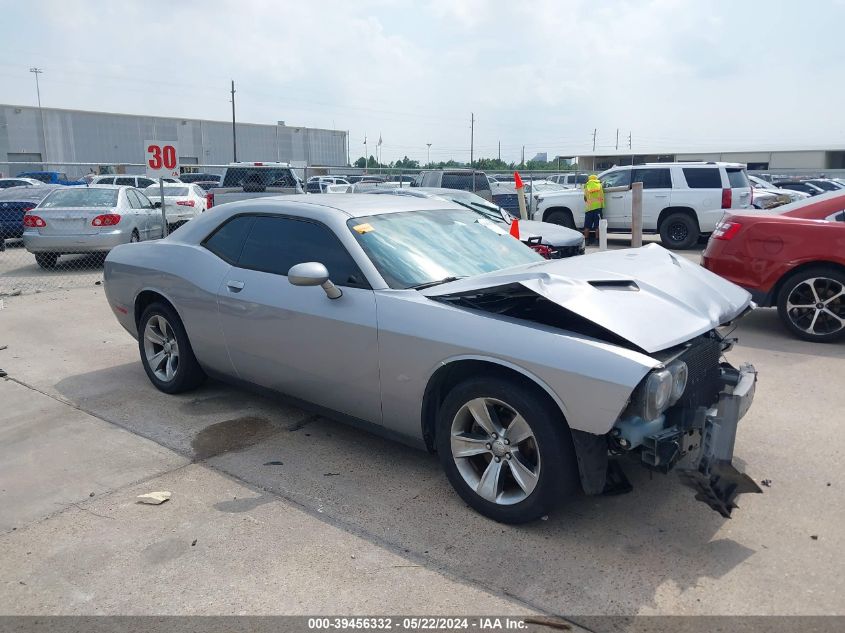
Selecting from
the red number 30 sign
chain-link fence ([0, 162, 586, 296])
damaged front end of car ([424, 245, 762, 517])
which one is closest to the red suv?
damaged front end of car ([424, 245, 762, 517])

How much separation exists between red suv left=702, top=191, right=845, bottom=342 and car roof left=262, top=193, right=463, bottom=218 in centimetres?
376

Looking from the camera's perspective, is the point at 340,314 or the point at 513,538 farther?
the point at 340,314

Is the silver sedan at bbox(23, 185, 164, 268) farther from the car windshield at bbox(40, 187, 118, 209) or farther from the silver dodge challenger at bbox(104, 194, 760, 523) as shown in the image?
the silver dodge challenger at bbox(104, 194, 760, 523)

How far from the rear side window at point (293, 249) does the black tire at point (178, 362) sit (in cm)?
88

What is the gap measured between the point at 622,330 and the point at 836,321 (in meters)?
5.02

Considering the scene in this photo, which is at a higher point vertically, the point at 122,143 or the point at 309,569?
the point at 122,143

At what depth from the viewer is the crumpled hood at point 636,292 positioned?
3379 millimetres

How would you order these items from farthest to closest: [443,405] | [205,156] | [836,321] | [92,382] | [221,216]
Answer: [205,156]
[836,321]
[92,382]
[221,216]
[443,405]

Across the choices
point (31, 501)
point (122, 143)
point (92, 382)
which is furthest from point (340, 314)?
point (122, 143)

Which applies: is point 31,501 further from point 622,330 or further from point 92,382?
point 622,330

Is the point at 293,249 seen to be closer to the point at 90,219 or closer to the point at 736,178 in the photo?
the point at 90,219

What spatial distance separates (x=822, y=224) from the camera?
7.11 m

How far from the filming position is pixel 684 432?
131 inches

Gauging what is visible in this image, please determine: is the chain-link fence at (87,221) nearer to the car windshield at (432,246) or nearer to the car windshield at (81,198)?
the car windshield at (81,198)
